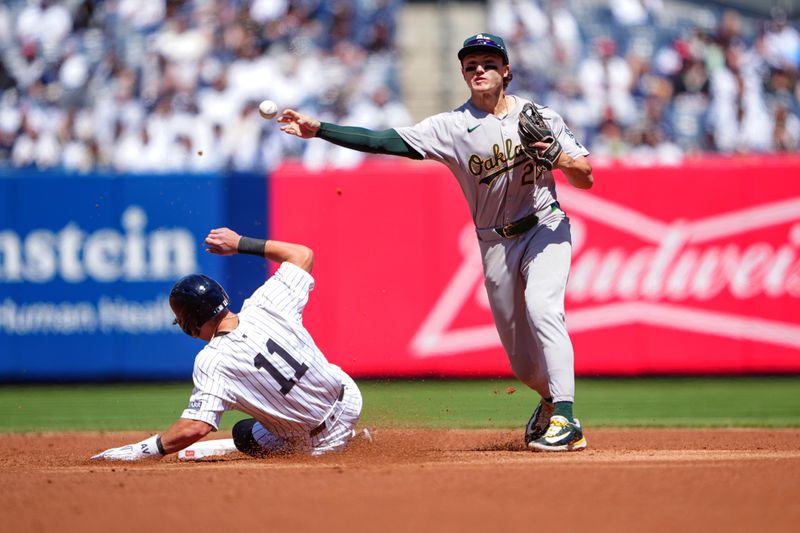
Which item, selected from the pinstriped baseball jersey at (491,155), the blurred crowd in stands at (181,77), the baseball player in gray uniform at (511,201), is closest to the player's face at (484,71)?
the baseball player in gray uniform at (511,201)

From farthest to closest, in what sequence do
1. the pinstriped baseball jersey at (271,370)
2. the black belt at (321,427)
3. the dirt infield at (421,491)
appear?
1. the black belt at (321,427)
2. the pinstriped baseball jersey at (271,370)
3. the dirt infield at (421,491)

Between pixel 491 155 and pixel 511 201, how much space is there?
277 mm

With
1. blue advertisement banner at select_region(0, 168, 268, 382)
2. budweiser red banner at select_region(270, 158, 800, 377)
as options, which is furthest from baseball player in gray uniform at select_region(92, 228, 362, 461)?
blue advertisement banner at select_region(0, 168, 268, 382)

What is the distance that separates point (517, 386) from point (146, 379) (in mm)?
3601

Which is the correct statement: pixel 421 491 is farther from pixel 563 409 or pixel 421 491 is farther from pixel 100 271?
pixel 100 271

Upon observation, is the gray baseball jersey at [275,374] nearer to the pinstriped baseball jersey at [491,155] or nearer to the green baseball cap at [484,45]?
the pinstriped baseball jersey at [491,155]

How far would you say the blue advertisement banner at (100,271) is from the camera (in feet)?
36.2

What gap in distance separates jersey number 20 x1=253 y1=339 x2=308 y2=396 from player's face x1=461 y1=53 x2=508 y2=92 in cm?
178

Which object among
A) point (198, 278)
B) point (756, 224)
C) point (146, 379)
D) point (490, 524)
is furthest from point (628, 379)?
point (490, 524)

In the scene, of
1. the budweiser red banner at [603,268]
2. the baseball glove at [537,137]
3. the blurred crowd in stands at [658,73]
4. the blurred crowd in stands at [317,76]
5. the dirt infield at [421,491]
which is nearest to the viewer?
the dirt infield at [421,491]

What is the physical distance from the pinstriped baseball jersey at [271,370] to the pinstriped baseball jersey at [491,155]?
1059 millimetres

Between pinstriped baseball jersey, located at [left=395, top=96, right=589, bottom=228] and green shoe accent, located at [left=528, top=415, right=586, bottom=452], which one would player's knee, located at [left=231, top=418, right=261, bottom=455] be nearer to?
green shoe accent, located at [left=528, top=415, right=586, bottom=452]

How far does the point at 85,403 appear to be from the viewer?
33.4 ft

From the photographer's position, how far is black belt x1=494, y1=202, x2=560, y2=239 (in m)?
6.30
